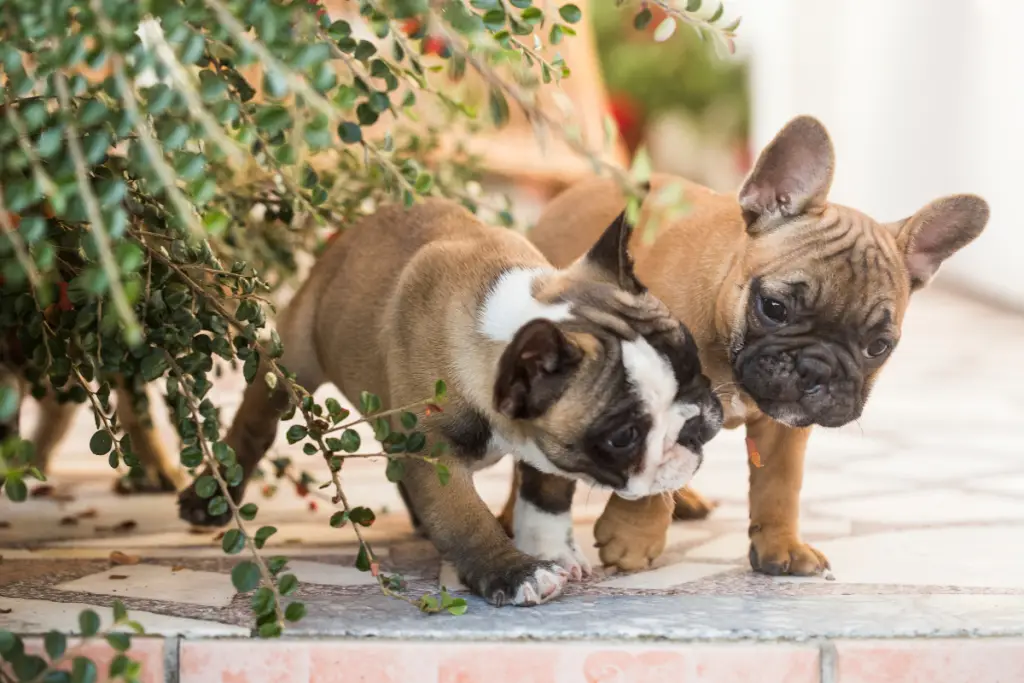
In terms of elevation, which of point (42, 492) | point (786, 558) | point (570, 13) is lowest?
point (42, 492)

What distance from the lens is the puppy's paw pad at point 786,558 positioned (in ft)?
7.07

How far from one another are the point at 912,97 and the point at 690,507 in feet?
18.6

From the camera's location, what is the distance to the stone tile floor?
1778 millimetres

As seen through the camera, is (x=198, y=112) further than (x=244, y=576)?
No

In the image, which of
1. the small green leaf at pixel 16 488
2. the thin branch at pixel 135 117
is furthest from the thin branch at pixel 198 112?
the small green leaf at pixel 16 488

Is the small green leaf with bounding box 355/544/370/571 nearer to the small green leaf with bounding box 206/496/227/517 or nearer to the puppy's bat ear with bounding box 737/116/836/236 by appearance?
the small green leaf with bounding box 206/496/227/517

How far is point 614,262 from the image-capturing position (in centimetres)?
201

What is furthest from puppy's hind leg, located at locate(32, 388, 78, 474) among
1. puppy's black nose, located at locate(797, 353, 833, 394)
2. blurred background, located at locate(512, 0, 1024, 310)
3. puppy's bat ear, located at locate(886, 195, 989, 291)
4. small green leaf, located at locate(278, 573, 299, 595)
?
blurred background, located at locate(512, 0, 1024, 310)

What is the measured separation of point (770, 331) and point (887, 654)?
21.6 inches

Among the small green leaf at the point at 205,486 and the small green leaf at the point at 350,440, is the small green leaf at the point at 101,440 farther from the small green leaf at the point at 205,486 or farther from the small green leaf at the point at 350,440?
the small green leaf at the point at 350,440

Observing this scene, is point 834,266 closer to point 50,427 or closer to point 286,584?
point 286,584

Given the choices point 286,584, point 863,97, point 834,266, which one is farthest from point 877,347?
point 863,97

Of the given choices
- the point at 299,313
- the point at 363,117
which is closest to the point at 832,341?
the point at 363,117

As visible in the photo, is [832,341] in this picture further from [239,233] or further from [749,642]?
[239,233]
